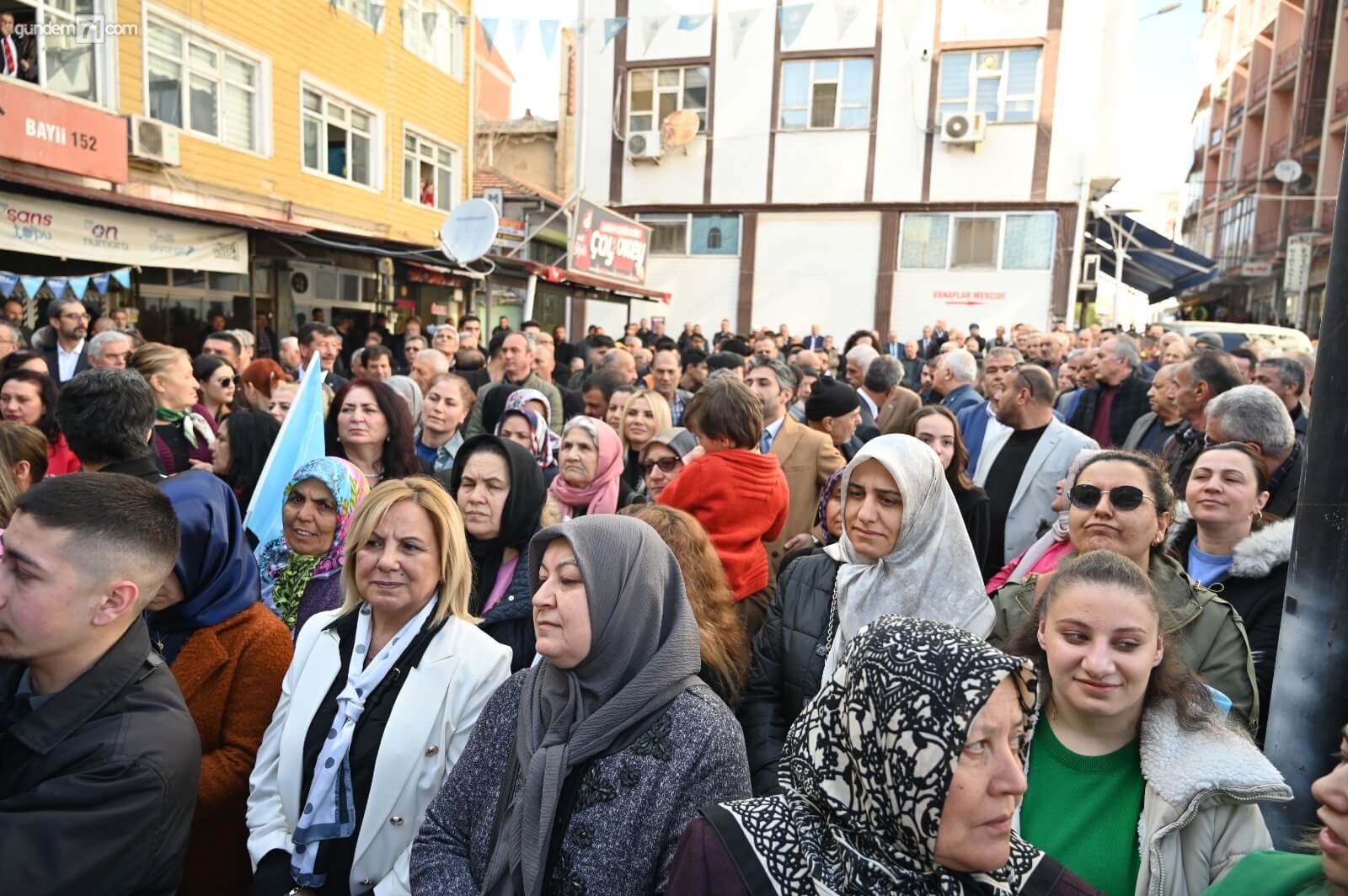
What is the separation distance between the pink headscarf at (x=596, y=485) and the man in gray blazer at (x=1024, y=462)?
7.24ft

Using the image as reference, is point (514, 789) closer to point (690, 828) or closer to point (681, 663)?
point (681, 663)

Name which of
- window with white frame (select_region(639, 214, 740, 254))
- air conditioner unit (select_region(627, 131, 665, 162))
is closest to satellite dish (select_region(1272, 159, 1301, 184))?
window with white frame (select_region(639, 214, 740, 254))

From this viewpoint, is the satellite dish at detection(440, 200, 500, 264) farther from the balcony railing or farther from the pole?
the balcony railing

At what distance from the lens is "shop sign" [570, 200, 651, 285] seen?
15.1m

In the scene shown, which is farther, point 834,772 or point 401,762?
point 401,762

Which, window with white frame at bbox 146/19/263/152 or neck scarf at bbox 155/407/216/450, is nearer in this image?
neck scarf at bbox 155/407/216/450

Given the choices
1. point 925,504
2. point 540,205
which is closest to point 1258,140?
point 540,205

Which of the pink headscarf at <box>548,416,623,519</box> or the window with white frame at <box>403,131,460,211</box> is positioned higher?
the window with white frame at <box>403,131,460,211</box>

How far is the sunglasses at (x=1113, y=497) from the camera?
112 inches

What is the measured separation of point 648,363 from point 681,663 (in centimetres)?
898

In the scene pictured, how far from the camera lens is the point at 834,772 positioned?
1507 millimetres

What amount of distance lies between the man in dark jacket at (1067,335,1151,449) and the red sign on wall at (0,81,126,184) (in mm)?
11237

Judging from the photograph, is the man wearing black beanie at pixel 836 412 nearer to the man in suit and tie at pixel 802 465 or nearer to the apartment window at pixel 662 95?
the man in suit and tie at pixel 802 465

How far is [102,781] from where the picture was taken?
184cm
